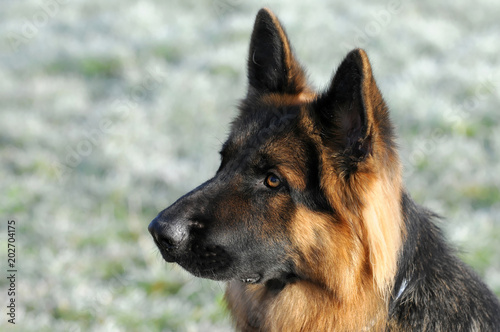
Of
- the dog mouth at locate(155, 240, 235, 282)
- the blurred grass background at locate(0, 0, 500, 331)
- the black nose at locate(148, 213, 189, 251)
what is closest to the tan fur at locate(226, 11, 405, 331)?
the dog mouth at locate(155, 240, 235, 282)

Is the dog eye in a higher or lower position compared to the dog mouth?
higher

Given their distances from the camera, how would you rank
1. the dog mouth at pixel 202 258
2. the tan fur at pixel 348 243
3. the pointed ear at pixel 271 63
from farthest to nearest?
the pointed ear at pixel 271 63 < the dog mouth at pixel 202 258 < the tan fur at pixel 348 243

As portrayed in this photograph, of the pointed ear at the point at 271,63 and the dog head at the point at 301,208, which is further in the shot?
the pointed ear at the point at 271,63

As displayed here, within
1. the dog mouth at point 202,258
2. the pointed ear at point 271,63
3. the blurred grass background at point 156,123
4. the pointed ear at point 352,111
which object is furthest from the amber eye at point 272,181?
the blurred grass background at point 156,123

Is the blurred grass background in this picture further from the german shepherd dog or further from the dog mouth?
the dog mouth

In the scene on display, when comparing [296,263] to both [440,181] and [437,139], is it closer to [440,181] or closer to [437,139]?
[440,181]

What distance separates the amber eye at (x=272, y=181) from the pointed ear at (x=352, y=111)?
358 mm

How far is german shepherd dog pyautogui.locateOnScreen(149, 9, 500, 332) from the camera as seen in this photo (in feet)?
10.1

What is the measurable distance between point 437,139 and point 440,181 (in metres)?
1.09

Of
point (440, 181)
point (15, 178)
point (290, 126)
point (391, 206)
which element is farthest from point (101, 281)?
point (440, 181)

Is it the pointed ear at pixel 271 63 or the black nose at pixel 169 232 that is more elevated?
the pointed ear at pixel 271 63

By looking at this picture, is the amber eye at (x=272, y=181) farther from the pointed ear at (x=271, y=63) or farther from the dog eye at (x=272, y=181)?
the pointed ear at (x=271, y=63)

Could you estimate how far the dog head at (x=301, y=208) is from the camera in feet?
10.0

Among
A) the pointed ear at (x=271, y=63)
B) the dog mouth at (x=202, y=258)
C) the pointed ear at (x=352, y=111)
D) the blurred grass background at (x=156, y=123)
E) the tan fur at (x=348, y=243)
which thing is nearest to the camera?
the pointed ear at (x=352, y=111)
